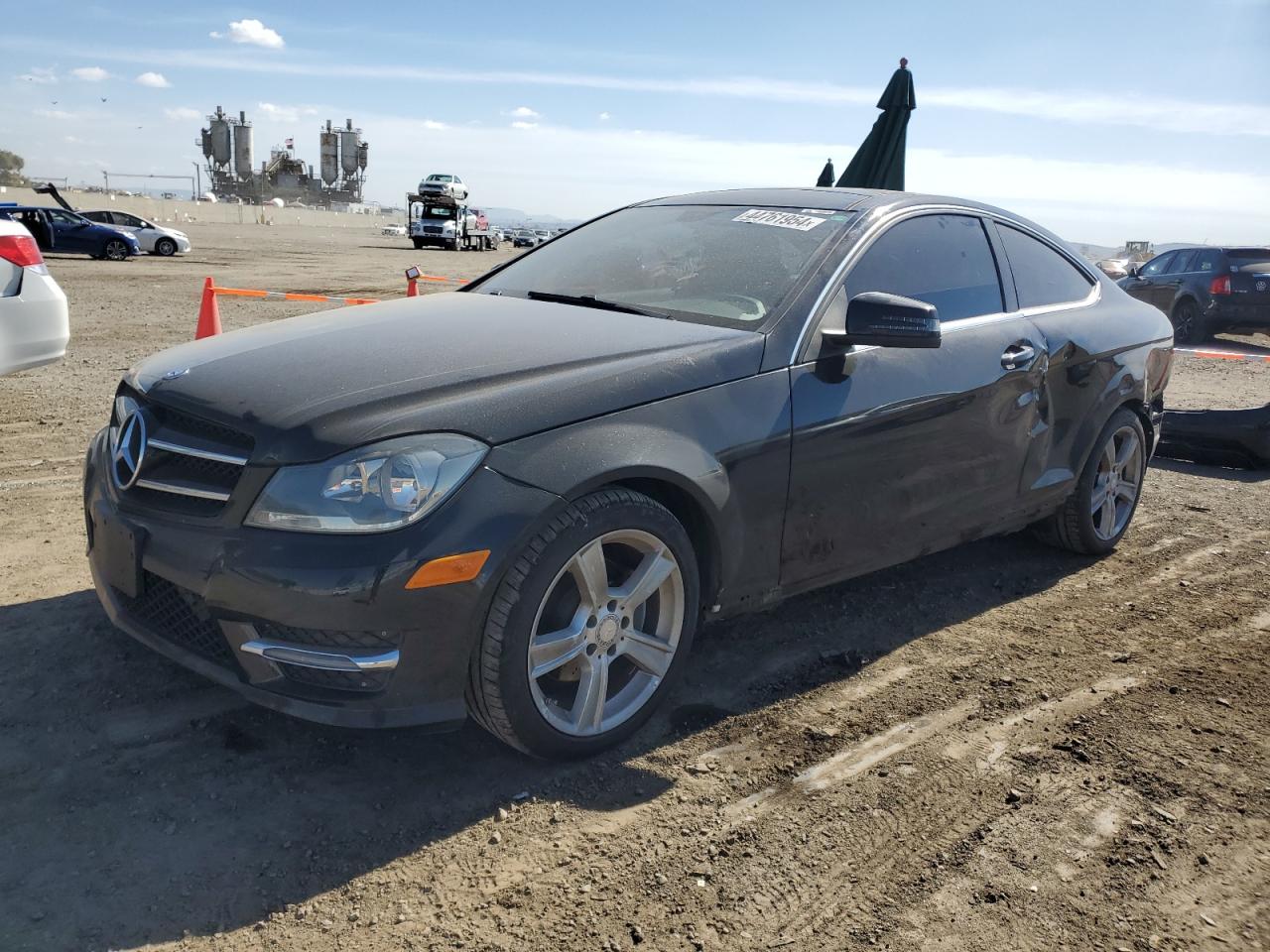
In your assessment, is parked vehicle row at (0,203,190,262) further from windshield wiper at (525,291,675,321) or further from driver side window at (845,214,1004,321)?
driver side window at (845,214,1004,321)

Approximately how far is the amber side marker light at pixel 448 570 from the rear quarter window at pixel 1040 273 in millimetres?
2813

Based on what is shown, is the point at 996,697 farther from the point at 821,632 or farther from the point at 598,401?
the point at 598,401

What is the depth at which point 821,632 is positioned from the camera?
13.2 ft

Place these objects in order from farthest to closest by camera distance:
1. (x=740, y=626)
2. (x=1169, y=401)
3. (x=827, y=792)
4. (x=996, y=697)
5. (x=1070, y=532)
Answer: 1. (x=1169, y=401)
2. (x=1070, y=532)
3. (x=740, y=626)
4. (x=996, y=697)
5. (x=827, y=792)

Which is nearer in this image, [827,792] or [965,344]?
[827,792]

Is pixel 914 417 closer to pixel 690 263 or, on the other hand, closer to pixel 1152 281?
pixel 690 263

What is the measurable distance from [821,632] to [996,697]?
0.71 metres

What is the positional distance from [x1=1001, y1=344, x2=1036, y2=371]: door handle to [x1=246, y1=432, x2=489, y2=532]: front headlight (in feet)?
7.84

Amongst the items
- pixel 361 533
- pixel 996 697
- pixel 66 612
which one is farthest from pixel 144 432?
pixel 996 697

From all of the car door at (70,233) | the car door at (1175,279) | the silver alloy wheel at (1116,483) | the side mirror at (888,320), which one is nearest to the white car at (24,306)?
the side mirror at (888,320)

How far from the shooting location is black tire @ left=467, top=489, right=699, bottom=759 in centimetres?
268

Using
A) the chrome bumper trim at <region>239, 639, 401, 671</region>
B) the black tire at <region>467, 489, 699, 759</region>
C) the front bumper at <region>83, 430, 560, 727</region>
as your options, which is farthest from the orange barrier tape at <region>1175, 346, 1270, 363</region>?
the chrome bumper trim at <region>239, 639, 401, 671</region>

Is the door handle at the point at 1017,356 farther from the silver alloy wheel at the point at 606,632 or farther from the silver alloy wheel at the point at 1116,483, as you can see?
the silver alloy wheel at the point at 606,632

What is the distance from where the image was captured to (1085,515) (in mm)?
4824
